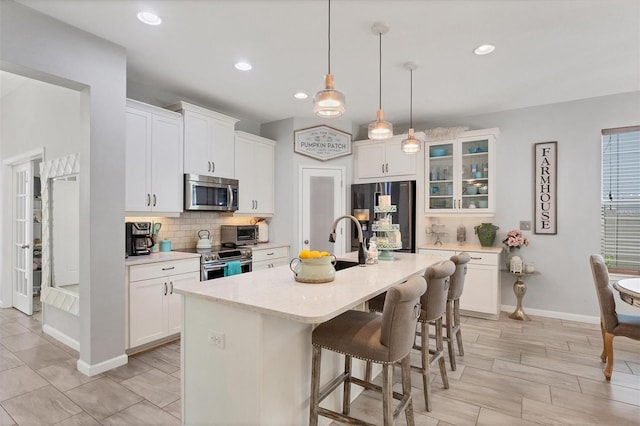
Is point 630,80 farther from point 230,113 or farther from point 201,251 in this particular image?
point 201,251

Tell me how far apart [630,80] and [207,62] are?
4.59m

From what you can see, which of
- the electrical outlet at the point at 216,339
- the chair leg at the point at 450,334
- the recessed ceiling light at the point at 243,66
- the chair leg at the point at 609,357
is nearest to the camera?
the electrical outlet at the point at 216,339

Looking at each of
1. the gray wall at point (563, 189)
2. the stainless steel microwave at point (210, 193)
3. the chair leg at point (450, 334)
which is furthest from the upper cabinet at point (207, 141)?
the gray wall at point (563, 189)

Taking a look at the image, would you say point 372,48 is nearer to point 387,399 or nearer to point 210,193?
point 210,193

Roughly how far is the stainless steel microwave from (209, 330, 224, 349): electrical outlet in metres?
2.47

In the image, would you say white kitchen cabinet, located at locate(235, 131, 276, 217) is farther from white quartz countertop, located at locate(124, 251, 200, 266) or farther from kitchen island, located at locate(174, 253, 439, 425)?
kitchen island, located at locate(174, 253, 439, 425)

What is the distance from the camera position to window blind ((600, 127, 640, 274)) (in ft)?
13.7

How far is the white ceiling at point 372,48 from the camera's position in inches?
97.0

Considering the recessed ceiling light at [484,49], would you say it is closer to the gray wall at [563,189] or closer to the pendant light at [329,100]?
the pendant light at [329,100]

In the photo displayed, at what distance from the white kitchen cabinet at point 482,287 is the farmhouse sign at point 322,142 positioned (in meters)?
2.28

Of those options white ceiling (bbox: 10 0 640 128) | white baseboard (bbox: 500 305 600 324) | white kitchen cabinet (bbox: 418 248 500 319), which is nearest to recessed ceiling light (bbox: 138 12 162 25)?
white ceiling (bbox: 10 0 640 128)

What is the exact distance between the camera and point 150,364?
311cm

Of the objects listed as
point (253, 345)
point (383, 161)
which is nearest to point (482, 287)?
point (383, 161)

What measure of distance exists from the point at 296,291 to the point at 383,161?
3.73 meters
